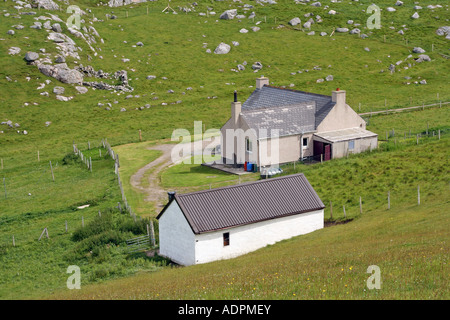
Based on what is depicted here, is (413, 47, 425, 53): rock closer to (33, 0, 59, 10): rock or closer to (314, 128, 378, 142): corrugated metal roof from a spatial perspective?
(314, 128, 378, 142): corrugated metal roof

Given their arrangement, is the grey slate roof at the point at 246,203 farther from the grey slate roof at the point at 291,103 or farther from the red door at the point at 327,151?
the grey slate roof at the point at 291,103

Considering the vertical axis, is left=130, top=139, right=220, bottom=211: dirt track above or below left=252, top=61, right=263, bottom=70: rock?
below

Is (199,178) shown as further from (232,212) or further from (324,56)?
(324,56)

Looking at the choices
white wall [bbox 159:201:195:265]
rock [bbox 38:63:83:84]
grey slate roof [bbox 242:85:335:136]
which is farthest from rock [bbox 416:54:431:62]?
white wall [bbox 159:201:195:265]

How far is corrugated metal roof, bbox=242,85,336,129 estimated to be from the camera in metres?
64.6

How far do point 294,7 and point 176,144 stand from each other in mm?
55362

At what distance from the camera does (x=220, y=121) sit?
8138 cm

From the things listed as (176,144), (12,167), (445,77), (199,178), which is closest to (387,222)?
(199,178)

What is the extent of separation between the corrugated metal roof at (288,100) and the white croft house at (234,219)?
66.5 feet

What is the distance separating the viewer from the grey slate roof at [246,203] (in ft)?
132

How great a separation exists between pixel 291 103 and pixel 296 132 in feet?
17.2

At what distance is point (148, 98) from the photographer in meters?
87.6

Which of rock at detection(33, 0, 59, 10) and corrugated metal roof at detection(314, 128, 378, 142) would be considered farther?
rock at detection(33, 0, 59, 10)

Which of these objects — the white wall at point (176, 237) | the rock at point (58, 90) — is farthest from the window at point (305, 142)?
the rock at point (58, 90)
